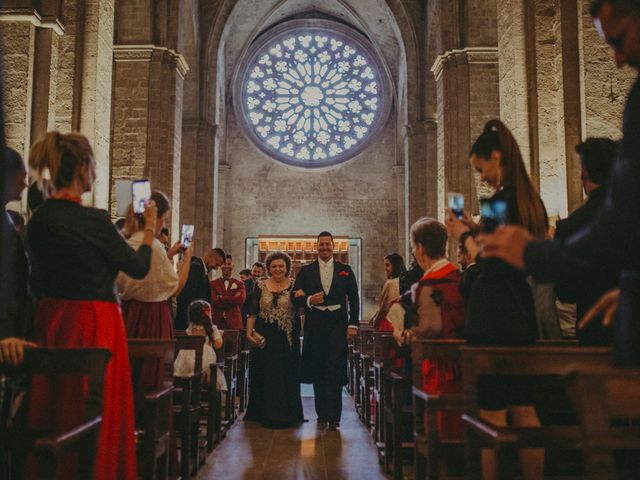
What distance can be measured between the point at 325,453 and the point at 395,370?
1232 millimetres

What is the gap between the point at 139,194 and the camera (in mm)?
3400

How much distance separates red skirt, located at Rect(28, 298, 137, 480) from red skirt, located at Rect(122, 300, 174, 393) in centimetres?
89

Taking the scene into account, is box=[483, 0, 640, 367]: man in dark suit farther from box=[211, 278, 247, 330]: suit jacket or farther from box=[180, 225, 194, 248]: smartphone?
box=[211, 278, 247, 330]: suit jacket

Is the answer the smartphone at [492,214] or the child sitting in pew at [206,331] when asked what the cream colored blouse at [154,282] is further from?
the child sitting in pew at [206,331]

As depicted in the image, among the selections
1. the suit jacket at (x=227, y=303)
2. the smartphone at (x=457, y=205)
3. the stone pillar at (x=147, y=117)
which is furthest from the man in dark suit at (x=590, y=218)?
the stone pillar at (x=147, y=117)

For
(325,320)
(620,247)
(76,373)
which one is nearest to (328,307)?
(325,320)

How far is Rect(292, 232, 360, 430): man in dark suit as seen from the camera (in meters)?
7.28

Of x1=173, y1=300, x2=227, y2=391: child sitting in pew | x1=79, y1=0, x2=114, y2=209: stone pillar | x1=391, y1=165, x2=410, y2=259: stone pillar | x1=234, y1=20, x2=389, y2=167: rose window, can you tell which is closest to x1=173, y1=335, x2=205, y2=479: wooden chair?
x1=173, y1=300, x2=227, y2=391: child sitting in pew

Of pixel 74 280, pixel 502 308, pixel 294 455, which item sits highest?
pixel 74 280

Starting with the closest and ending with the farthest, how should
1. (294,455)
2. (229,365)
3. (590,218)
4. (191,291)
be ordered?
1. (590,218)
2. (294,455)
3. (229,365)
4. (191,291)

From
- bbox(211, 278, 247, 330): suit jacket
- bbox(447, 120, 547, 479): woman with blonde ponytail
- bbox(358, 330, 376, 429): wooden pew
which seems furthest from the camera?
bbox(211, 278, 247, 330): suit jacket

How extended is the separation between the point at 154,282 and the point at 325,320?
3.64 meters

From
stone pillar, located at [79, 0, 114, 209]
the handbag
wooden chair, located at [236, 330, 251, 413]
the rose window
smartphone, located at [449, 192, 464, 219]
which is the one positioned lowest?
wooden chair, located at [236, 330, 251, 413]

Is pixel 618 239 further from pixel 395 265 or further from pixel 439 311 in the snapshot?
pixel 395 265
